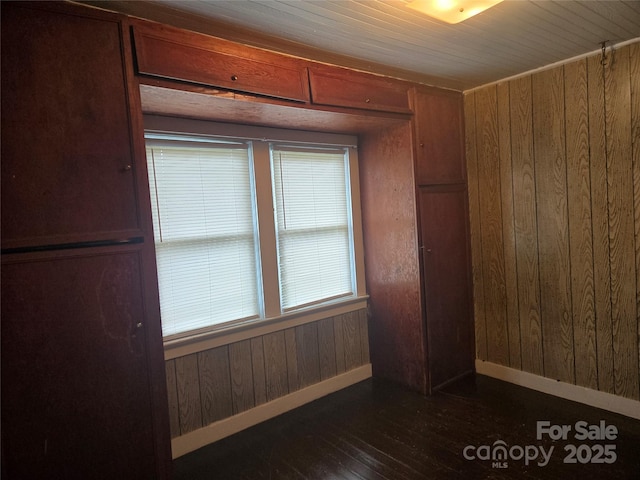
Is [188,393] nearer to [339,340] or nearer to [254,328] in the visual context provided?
[254,328]

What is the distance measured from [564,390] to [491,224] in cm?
128

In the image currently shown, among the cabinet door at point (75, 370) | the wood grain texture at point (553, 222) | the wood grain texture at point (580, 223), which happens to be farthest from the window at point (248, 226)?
the wood grain texture at point (580, 223)

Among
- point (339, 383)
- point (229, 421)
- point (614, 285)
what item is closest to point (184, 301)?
point (229, 421)

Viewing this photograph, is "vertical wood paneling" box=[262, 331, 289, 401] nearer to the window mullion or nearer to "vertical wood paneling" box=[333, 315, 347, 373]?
the window mullion

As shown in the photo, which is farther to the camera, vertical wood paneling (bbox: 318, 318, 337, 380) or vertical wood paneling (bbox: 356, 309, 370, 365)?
vertical wood paneling (bbox: 356, 309, 370, 365)

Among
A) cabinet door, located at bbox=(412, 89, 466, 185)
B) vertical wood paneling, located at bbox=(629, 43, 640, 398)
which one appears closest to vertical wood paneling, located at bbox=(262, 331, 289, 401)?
cabinet door, located at bbox=(412, 89, 466, 185)

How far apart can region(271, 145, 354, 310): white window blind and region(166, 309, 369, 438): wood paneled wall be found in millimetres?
262

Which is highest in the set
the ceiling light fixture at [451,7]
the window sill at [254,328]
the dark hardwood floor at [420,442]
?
the ceiling light fixture at [451,7]

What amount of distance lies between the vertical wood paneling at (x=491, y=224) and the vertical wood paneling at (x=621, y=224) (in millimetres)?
712

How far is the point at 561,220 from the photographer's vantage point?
274cm

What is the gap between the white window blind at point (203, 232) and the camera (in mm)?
2332

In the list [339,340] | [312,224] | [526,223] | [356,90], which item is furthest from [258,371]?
[526,223]

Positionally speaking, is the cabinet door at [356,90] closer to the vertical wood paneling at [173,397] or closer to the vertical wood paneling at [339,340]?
the vertical wood paneling at [339,340]

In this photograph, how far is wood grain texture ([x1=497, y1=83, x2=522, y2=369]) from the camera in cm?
297
